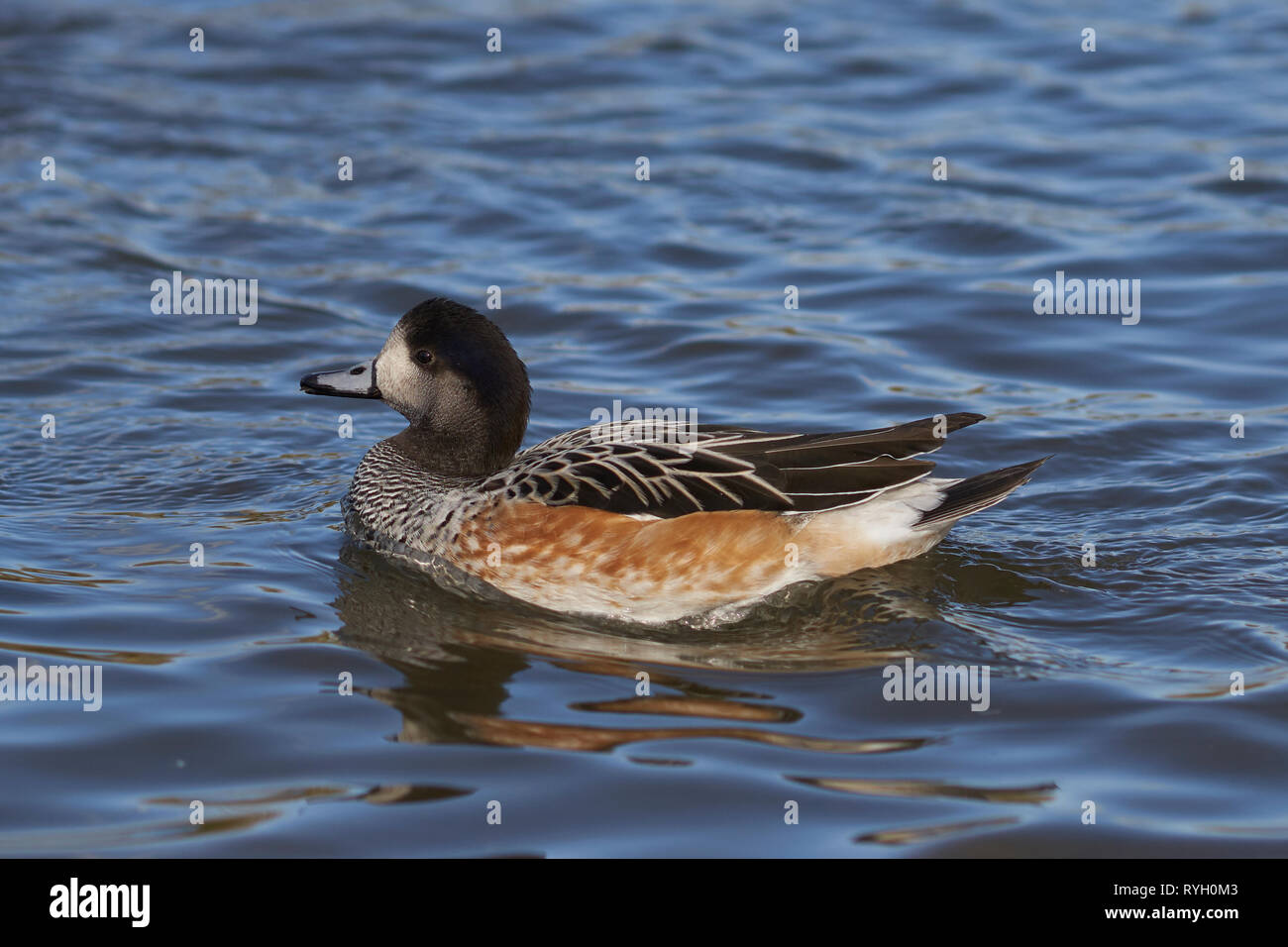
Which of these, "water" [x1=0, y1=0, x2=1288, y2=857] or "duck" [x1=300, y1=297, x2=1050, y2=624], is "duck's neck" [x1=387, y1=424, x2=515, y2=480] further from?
"water" [x1=0, y1=0, x2=1288, y2=857]

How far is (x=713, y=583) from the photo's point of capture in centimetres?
698

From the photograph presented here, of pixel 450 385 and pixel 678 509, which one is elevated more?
pixel 450 385

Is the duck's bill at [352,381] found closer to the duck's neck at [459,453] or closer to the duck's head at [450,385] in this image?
the duck's head at [450,385]

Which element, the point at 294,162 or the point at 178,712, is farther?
the point at 294,162

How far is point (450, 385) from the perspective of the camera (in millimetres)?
7570

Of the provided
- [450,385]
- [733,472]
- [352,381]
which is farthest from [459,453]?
[733,472]

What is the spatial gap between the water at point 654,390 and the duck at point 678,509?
169mm

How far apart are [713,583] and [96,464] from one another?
11.8 ft

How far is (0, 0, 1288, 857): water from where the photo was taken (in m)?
5.51

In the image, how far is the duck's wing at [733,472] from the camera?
698cm

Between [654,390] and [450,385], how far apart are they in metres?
2.55

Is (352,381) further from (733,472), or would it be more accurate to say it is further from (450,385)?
(733,472)
